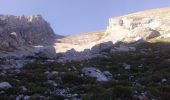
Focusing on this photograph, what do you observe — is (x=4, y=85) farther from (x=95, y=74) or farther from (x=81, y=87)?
(x=95, y=74)

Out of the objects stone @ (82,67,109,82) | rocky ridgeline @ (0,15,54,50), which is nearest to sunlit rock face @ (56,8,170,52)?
rocky ridgeline @ (0,15,54,50)

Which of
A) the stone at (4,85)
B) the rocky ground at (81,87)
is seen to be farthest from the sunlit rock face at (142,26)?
the stone at (4,85)

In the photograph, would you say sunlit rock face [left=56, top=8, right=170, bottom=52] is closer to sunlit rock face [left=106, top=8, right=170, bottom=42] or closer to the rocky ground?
sunlit rock face [left=106, top=8, right=170, bottom=42]

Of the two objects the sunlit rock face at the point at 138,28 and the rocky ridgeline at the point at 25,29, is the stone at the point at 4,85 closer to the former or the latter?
the sunlit rock face at the point at 138,28

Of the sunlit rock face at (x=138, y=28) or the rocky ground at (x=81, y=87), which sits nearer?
the rocky ground at (x=81, y=87)

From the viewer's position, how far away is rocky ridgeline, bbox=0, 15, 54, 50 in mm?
147850

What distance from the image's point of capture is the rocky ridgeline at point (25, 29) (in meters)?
148

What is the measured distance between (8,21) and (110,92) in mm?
147142

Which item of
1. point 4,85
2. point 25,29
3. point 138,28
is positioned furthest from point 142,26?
point 4,85

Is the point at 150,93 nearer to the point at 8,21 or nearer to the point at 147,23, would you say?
the point at 147,23

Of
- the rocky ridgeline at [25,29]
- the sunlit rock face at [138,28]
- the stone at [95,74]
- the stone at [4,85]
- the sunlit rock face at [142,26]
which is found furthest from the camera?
the rocky ridgeline at [25,29]

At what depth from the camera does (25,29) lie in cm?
16988

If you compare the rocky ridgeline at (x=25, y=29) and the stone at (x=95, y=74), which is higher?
the rocky ridgeline at (x=25, y=29)

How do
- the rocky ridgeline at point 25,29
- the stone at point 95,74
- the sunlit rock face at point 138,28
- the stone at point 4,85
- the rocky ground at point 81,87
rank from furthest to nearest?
the rocky ridgeline at point 25,29 < the sunlit rock face at point 138,28 < the stone at point 95,74 < the stone at point 4,85 < the rocky ground at point 81,87
